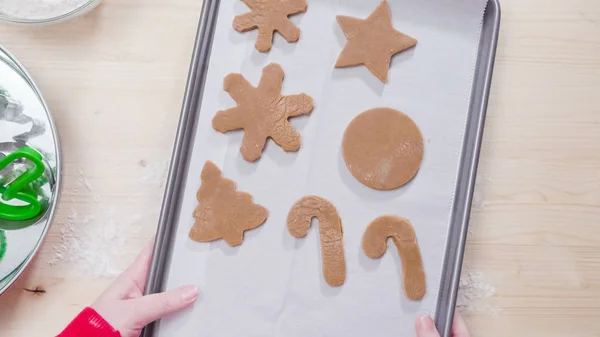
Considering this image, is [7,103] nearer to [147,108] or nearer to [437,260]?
[147,108]

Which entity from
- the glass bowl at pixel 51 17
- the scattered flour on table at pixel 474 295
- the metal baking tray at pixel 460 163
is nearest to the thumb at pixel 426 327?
the metal baking tray at pixel 460 163

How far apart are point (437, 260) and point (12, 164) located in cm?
64

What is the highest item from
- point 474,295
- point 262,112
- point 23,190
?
point 262,112

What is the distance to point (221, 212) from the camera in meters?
0.77

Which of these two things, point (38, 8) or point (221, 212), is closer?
point (221, 212)

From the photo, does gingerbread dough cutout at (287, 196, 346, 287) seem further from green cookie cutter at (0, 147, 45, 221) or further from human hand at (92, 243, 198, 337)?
green cookie cutter at (0, 147, 45, 221)

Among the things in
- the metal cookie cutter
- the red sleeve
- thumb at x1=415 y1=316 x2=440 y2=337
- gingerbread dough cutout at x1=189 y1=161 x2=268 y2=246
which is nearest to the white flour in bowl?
the metal cookie cutter

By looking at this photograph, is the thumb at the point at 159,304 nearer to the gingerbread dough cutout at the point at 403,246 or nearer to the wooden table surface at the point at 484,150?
the wooden table surface at the point at 484,150

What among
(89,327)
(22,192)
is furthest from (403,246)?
(22,192)

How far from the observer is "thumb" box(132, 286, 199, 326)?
0.73 m

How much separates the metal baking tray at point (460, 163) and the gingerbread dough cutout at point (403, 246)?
0.04m

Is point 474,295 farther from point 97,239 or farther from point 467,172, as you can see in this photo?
point 97,239

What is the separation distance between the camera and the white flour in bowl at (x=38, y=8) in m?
0.89

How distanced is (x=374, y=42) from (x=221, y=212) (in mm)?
329
